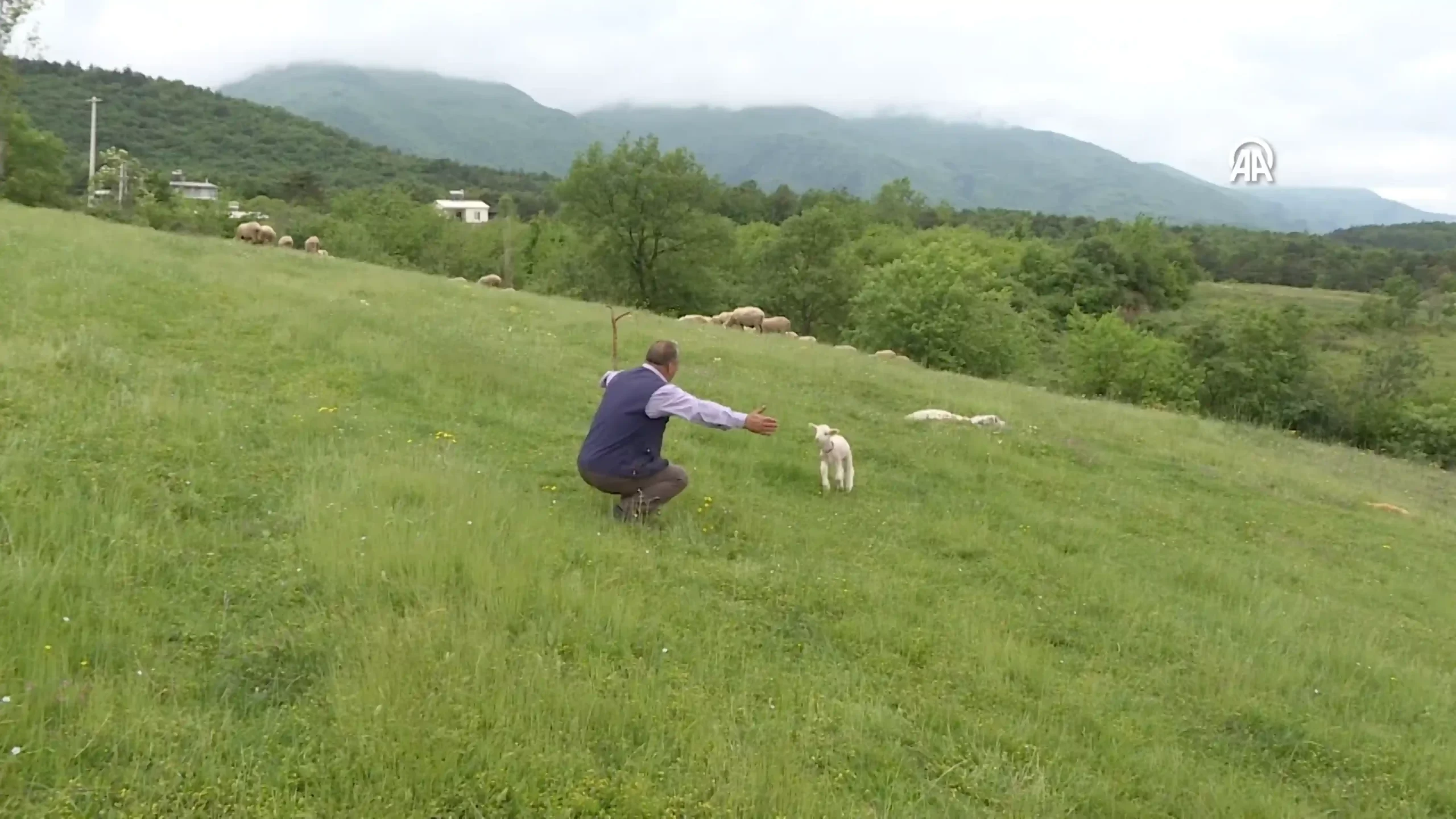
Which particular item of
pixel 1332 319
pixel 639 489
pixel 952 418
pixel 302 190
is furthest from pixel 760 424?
pixel 302 190

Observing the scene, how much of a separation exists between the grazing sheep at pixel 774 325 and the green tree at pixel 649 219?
633 inches

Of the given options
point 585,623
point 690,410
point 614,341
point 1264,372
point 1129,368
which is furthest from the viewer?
point 1264,372

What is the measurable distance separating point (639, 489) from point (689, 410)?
0.96 metres

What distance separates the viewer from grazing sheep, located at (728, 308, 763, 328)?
103ft

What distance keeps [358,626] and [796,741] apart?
2424 millimetres

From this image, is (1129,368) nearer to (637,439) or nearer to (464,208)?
(637,439)

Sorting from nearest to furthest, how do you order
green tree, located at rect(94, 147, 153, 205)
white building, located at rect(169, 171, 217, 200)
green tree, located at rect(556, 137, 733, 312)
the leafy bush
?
green tree, located at rect(556, 137, 733, 312)
the leafy bush
green tree, located at rect(94, 147, 153, 205)
white building, located at rect(169, 171, 217, 200)

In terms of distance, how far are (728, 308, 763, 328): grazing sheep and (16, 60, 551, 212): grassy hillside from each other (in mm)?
79334

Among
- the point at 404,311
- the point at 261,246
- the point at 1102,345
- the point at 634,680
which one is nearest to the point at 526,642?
the point at 634,680

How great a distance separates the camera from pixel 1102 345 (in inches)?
1976

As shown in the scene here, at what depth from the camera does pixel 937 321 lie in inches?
1743

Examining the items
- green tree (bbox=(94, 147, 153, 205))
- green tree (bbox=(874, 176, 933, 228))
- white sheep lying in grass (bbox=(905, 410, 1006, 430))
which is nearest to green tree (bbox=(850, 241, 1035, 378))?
white sheep lying in grass (bbox=(905, 410, 1006, 430))

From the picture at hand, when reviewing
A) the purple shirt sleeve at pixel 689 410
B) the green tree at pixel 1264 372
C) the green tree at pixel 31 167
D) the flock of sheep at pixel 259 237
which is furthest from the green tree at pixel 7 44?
the green tree at pixel 1264 372

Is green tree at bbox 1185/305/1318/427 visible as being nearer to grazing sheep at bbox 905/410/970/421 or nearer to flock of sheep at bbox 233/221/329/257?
grazing sheep at bbox 905/410/970/421
